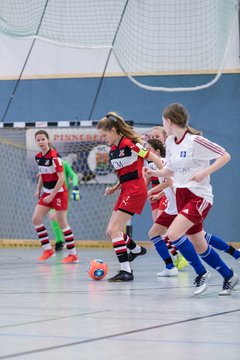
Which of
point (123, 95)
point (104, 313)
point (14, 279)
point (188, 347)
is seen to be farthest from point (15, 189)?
point (188, 347)

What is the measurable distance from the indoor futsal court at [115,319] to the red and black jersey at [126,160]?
1082 millimetres

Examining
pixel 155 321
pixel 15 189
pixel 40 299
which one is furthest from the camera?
pixel 15 189

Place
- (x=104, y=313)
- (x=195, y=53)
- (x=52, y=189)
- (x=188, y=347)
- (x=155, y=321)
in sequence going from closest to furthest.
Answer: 1. (x=188, y=347)
2. (x=155, y=321)
3. (x=104, y=313)
4. (x=52, y=189)
5. (x=195, y=53)

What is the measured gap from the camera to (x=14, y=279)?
29.4 ft

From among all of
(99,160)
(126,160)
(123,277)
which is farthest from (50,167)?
(99,160)

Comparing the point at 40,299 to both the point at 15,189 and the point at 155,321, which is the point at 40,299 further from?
the point at 15,189

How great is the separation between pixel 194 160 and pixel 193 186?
22 centimetres

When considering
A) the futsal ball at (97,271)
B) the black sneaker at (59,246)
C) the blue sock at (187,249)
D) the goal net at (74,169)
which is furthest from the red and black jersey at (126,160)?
the goal net at (74,169)

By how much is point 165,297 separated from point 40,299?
992 mm

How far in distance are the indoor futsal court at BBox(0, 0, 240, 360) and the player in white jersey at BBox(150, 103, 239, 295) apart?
16 mm

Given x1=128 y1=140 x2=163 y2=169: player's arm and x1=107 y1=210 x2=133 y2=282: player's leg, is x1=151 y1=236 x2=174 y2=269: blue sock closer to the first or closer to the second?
x1=107 y1=210 x2=133 y2=282: player's leg

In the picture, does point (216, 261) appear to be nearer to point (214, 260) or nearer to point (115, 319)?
point (214, 260)

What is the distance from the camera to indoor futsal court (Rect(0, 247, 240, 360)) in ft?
13.7

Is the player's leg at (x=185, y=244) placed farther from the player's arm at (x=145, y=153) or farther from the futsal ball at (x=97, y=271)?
the futsal ball at (x=97, y=271)
